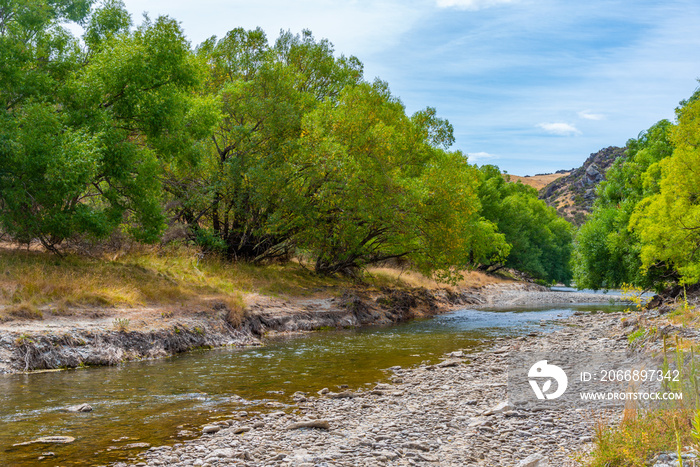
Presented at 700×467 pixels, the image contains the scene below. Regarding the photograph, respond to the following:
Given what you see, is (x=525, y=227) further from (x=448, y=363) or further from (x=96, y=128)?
(x=96, y=128)

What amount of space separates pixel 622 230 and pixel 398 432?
30823 mm

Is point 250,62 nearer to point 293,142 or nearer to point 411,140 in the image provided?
point 293,142

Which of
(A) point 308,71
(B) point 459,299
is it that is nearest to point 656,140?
(B) point 459,299

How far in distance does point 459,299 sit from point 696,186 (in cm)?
2248

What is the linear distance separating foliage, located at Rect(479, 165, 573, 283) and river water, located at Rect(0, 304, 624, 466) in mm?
51099

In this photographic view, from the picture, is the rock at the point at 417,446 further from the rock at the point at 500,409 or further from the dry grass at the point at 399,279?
the dry grass at the point at 399,279

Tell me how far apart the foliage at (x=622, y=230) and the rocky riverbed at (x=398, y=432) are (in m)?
25.4

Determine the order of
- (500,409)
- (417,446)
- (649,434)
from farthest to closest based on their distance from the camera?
1. (500,409)
2. (417,446)
3. (649,434)

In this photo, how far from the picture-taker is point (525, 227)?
7738 cm

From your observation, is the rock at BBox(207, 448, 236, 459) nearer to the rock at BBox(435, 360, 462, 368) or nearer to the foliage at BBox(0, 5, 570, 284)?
the rock at BBox(435, 360, 462, 368)

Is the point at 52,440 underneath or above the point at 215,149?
underneath

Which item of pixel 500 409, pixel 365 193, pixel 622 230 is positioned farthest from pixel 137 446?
pixel 622 230

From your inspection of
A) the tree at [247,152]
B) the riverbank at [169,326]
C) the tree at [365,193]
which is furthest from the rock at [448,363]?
the tree at [247,152]

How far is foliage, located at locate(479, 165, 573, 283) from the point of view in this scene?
72.6 meters
